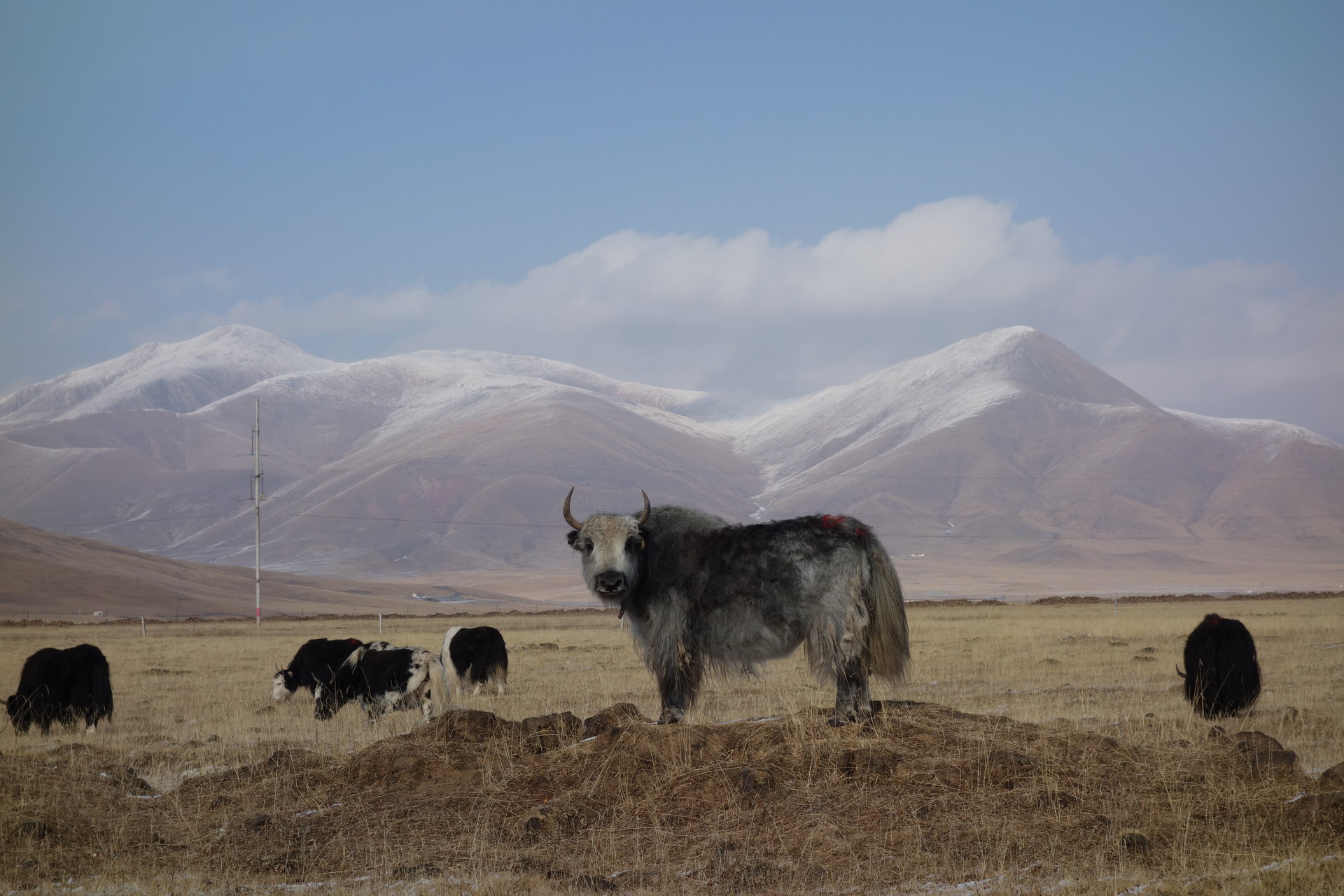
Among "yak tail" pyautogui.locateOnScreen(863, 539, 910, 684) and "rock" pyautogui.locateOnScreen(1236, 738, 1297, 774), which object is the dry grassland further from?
"yak tail" pyautogui.locateOnScreen(863, 539, 910, 684)

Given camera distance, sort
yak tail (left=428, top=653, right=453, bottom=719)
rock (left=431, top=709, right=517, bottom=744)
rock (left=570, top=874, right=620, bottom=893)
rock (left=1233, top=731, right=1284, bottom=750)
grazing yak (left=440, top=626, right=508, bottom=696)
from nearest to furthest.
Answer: rock (left=570, top=874, right=620, bottom=893), rock (left=1233, top=731, right=1284, bottom=750), rock (left=431, top=709, right=517, bottom=744), yak tail (left=428, top=653, right=453, bottom=719), grazing yak (left=440, top=626, right=508, bottom=696)

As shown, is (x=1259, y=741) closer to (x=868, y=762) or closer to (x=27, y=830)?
(x=868, y=762)

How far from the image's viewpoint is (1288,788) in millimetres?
8109

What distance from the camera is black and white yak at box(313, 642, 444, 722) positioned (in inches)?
638

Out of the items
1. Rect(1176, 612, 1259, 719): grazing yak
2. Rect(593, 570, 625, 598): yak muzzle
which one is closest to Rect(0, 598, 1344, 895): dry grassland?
Rect(593, 570, 625, 598): yak muzzle

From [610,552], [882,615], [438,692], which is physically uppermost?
[610,552]

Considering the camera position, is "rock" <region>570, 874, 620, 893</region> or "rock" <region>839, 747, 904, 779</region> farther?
"rock" <region>839, 747, 904, 779</region>

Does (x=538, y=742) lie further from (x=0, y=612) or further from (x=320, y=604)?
(x=320, y=604)

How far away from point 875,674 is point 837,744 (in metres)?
1.35

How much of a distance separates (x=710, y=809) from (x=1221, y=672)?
9066 millimetres

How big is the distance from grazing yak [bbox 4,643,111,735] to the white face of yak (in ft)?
30.4

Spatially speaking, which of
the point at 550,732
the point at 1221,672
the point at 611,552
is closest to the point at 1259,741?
the point at 611,552

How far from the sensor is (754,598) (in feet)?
32.5

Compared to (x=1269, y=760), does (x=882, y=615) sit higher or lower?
higher
